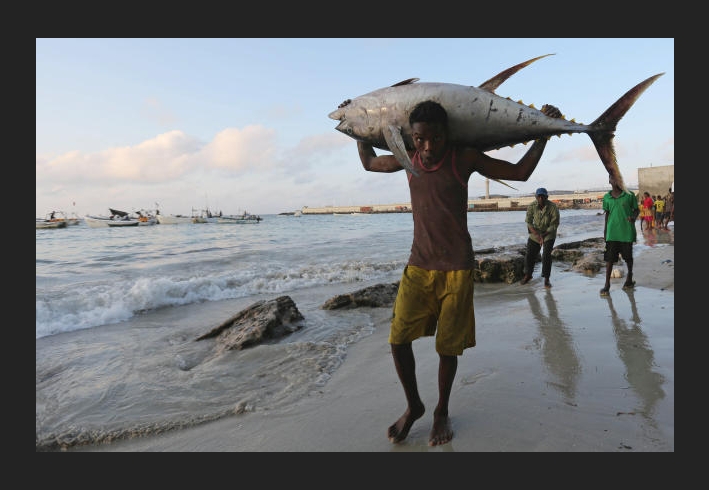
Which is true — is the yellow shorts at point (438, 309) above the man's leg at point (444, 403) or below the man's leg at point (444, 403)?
above

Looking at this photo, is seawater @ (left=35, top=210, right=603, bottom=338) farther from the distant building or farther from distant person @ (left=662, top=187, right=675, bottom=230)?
the distant building

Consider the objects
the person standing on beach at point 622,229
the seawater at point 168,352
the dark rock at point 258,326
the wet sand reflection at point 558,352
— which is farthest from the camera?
the person standing on beach at point 622,229

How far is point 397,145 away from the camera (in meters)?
2.26

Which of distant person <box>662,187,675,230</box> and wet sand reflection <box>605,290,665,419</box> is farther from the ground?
distant person <box>662,187,675,230</box>

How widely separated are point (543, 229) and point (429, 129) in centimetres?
572

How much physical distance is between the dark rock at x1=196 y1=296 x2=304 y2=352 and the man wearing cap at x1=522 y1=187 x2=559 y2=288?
172 inches

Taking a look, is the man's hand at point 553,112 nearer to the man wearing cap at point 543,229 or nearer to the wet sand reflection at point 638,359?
the wet sand reflection at point 638,359

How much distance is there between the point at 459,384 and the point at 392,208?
A: 12805 centimetres

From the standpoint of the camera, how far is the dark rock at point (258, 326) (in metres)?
4.70

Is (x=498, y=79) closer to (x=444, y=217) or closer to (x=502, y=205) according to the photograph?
(x=444, y=217)

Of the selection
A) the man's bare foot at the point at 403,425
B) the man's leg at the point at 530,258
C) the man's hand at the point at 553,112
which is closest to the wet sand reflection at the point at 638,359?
the man's bare foot at the point at 403,425

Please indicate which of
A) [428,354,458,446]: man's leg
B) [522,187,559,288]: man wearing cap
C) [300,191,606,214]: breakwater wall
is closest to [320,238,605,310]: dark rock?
[522,187,559,288]: man wearing cap

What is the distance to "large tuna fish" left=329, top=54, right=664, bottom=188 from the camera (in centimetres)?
227

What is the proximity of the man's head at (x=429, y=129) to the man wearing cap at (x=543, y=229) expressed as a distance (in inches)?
203
